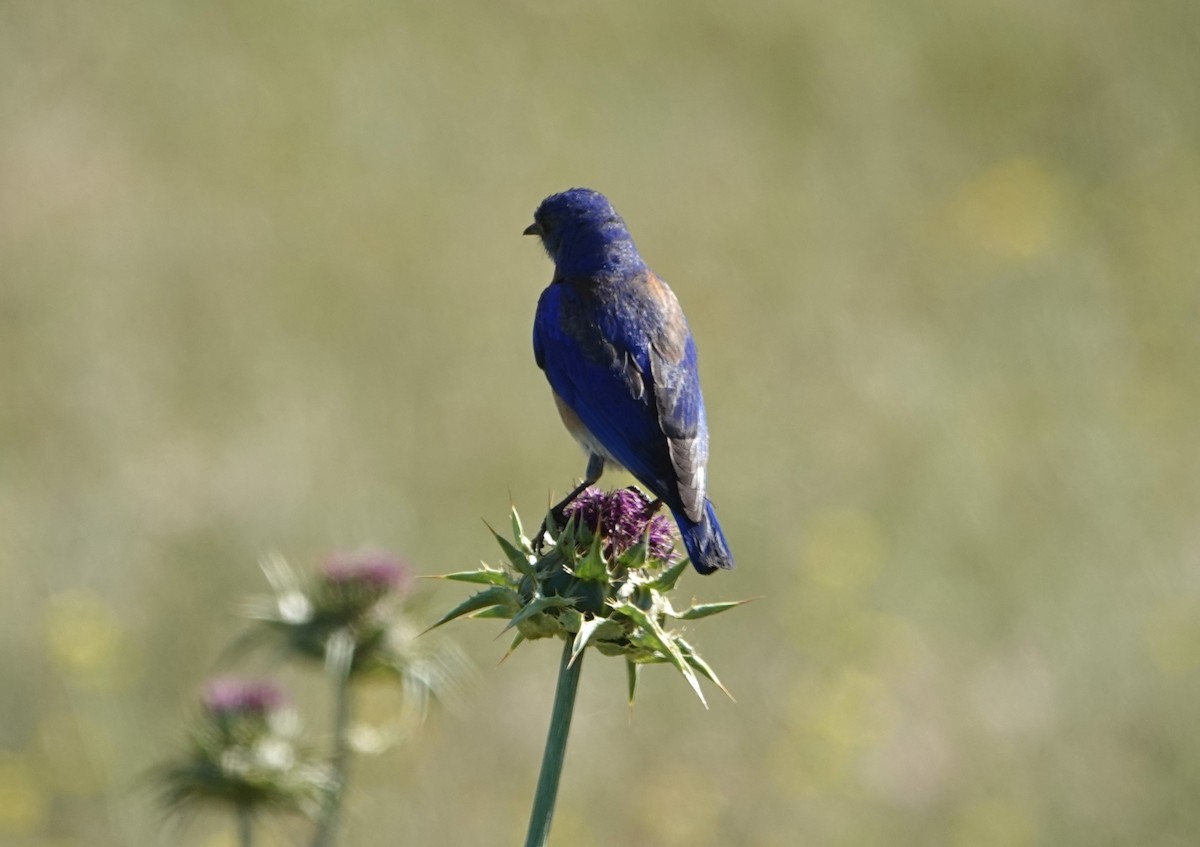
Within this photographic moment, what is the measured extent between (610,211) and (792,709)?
17.0ft

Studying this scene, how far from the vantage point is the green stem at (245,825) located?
5.68 m

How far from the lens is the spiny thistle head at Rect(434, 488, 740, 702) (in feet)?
14.9

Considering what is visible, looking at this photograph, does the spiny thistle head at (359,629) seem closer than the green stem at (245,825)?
No

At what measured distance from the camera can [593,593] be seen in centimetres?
468

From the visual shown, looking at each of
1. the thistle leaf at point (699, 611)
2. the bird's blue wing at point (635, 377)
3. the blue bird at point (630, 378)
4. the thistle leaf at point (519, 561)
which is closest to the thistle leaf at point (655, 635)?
the thistle leaf at point (699, 611)

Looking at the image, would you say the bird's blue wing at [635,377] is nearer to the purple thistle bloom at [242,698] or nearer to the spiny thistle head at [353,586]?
the spiny thistle head at [353,586]

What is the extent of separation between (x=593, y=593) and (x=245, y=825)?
6.57 feet

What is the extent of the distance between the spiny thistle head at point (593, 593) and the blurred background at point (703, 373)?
3.23m

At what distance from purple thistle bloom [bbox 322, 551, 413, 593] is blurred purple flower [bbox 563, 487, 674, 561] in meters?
1.99

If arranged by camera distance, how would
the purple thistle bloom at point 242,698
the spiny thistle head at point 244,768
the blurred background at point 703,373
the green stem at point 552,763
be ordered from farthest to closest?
the blurred background at point 703,373 < the purple thistle bloom at point 242,698 < the spiny thistle head at point 244,768 < the green stem at point 552,763

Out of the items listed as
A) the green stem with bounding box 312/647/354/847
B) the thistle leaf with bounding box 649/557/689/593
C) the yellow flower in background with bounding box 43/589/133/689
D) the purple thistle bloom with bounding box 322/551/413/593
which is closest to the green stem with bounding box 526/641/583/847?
the thistle leaf with bounding box 649/557/689/593

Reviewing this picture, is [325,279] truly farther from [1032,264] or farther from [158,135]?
[1032,264]

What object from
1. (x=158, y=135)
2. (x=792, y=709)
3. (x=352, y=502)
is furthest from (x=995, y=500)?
(x=158, y=135)

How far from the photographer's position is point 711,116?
1806 cm
